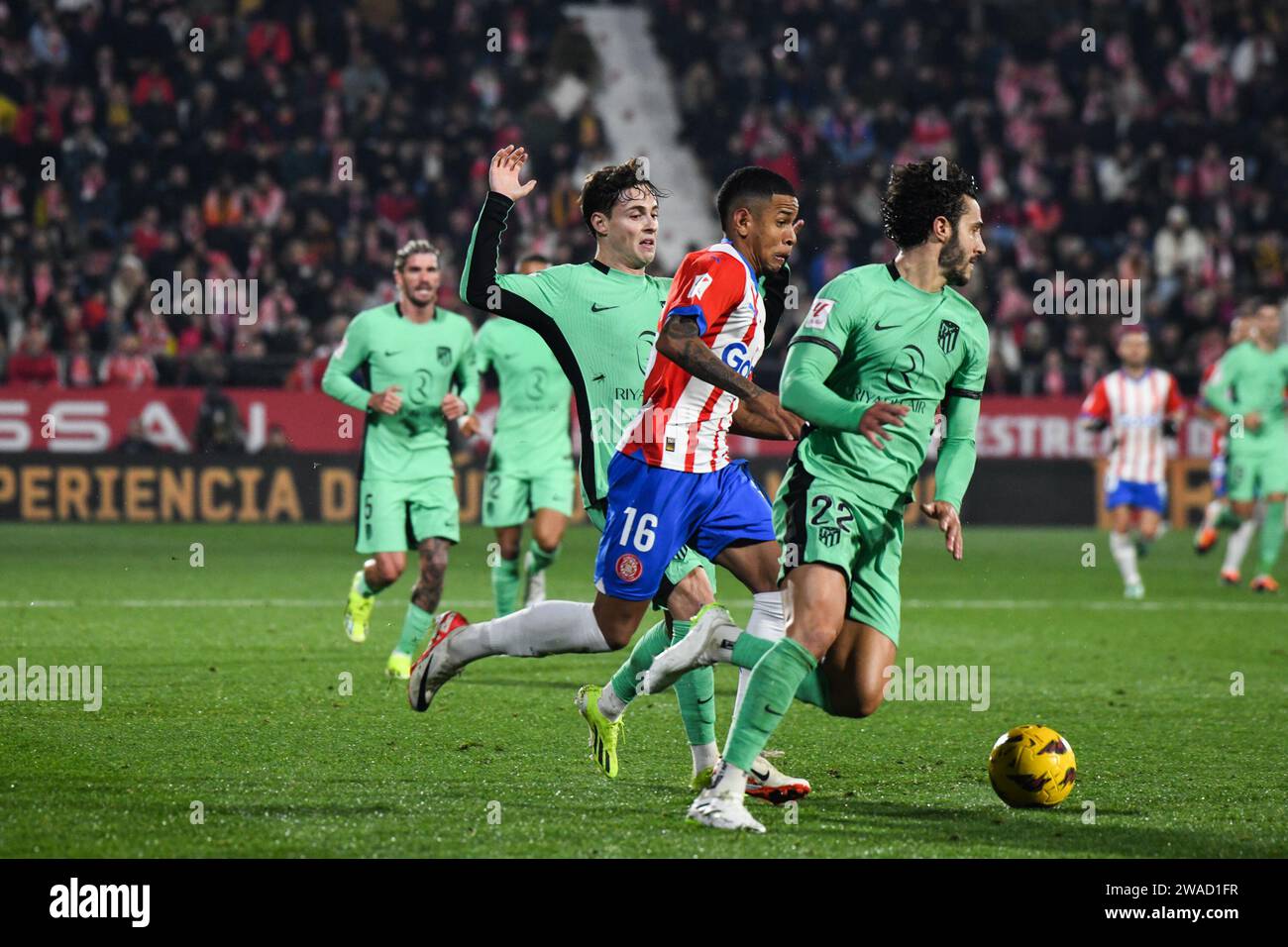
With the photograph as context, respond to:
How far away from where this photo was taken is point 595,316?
729 cm

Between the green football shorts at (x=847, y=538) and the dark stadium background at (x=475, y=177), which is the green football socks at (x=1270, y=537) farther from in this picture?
the green football shorts at (x=847, y=538)

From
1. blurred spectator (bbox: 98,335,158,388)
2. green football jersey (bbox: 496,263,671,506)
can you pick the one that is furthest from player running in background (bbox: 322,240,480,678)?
blurred spectator (bbox: 98,335,158,388)

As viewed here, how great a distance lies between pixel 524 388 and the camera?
38.0 ft

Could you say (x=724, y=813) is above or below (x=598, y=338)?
below

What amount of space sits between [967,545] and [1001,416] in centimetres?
318

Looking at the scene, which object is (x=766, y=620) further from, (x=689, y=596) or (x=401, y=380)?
(x=401, y=380)

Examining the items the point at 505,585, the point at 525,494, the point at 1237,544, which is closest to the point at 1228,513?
the point at 1237,544

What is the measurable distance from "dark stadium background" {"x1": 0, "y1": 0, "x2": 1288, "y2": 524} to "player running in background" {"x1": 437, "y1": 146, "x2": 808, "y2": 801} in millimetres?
12915

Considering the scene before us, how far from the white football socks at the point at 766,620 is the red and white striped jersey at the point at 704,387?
1.58 feet

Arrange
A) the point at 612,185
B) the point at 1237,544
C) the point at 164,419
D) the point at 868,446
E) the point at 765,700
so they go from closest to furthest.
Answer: the point at 765,700, the point at 868,446, the point at 612,185, the point at 1237,544, the point at 164,419

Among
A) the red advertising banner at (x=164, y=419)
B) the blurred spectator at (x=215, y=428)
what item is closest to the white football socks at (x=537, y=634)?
the red advertising banner at (x=164, y=419)

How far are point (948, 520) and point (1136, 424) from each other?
34.7 ft
